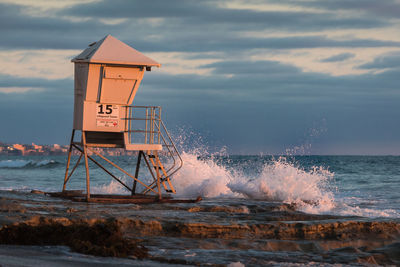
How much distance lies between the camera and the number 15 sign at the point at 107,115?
16.2 metres

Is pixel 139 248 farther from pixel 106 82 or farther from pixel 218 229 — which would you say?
pixel 106 82

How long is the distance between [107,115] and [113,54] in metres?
1.83

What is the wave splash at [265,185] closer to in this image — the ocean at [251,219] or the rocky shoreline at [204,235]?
the ocean at [251,219]

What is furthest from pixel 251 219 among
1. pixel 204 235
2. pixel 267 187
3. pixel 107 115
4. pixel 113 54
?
pixel 267 187

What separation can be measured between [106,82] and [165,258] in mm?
8742

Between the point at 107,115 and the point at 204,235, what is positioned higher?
the point at 107,115

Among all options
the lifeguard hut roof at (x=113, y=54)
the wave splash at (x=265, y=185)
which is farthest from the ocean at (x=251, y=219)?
the lifeguard hut roof at (x=113, y=54)

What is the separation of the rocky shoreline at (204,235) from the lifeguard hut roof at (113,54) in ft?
14.5

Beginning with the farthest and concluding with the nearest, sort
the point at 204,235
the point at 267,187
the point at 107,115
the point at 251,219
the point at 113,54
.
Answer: the point at 267,187 < the point at 107,115 < the point at 113,54 < the point at 251,219 < the point at 204,235

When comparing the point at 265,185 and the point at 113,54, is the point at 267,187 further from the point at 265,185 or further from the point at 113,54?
the point at 113,54

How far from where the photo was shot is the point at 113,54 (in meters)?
16.2

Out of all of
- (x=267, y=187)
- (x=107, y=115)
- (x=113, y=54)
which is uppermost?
(x=113, y=54)

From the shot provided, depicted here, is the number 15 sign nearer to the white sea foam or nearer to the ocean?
the ocean

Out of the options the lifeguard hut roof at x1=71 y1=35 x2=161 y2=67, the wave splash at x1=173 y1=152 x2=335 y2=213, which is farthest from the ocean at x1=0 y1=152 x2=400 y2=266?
the lifeguard hut roof at x1=71 y1=35 x2=161 y2=67
